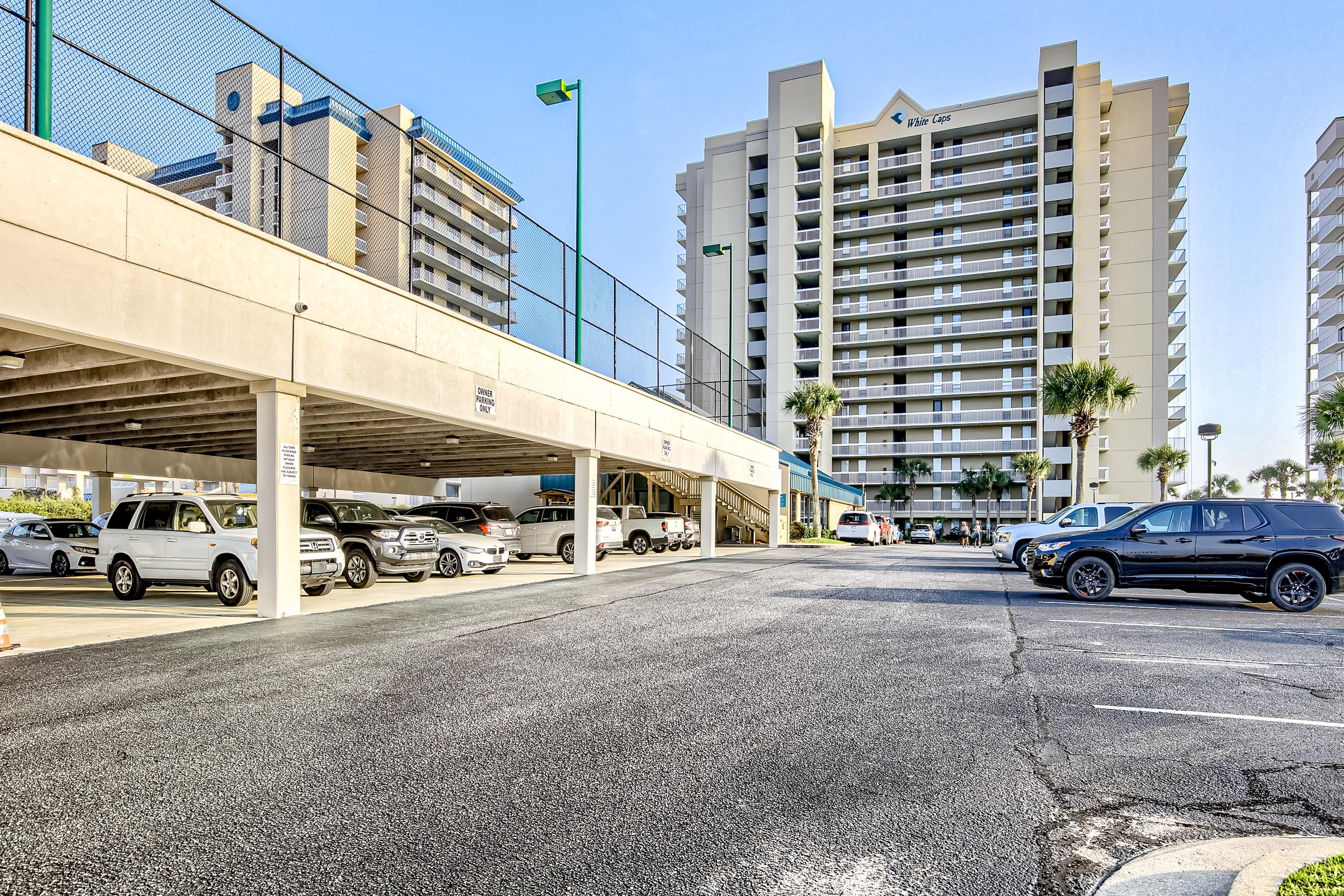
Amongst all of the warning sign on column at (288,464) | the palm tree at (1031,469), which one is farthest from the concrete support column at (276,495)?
the palm tree at (1031,469)

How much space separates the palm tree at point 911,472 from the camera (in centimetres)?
7462

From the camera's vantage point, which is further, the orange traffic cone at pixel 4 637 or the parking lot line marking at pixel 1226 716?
the orange traffic cone at pixel 4 637

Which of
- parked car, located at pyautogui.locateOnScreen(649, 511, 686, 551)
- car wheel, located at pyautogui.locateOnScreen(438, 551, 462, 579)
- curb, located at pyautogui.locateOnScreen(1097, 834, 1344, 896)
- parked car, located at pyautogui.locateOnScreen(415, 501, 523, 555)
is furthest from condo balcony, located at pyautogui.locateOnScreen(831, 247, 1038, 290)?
curb, located at pyautogui.locateOnScreen(1097, 834, 1344, 896)

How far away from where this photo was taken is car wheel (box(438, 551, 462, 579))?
1903cm

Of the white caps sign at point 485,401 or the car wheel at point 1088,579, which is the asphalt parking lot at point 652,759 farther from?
the white caps sign at point 485,401

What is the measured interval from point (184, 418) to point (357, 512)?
436cm

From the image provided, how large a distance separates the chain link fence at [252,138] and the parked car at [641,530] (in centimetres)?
1201

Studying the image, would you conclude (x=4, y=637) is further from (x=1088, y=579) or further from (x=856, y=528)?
(x=856, y=528)

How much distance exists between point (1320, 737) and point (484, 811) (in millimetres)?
5370

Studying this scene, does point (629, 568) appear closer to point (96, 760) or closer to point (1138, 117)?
point (96, 760)

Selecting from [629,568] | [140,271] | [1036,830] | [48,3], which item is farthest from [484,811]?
[629,568]

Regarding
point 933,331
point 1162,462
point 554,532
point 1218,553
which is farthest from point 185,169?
point 1162,462

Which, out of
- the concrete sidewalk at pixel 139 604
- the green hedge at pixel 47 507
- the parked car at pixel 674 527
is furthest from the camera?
the green hedge at pixel 47 507

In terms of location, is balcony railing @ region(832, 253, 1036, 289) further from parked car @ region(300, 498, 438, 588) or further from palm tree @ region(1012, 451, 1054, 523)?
parked car @ region(300, 498, 438, 588)
